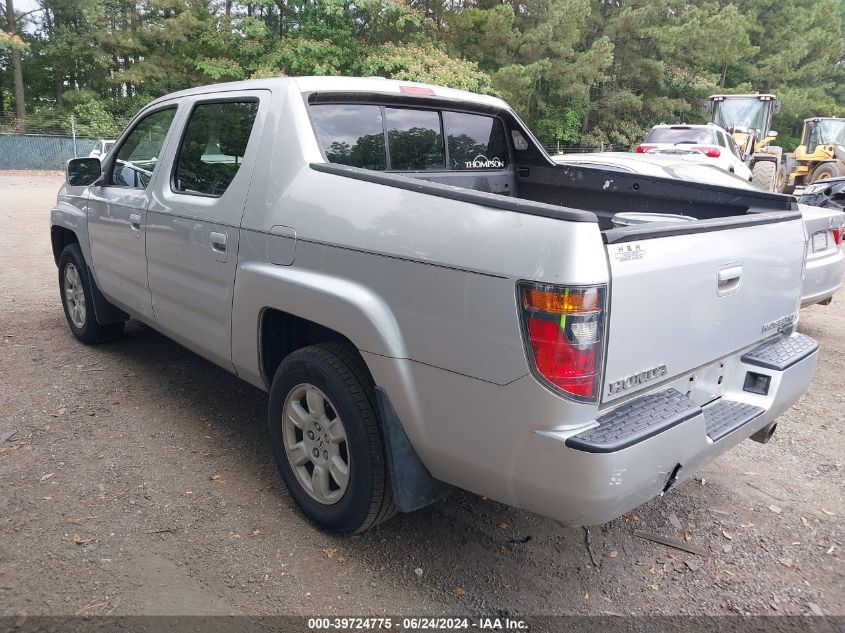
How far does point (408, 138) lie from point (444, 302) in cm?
167

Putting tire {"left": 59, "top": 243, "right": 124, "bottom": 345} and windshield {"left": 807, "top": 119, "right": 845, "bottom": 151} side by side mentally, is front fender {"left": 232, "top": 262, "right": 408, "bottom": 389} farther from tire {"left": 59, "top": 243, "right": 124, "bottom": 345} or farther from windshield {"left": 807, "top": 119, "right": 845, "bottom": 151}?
windshield {"left": 807, "top": 119, "right": 845, "bottom": 151}

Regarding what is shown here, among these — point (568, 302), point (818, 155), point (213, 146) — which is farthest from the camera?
point (818, 155)

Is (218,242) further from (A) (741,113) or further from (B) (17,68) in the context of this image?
(B) (17,68)

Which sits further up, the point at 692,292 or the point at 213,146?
the point at 213,146

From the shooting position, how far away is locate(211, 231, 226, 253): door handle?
3293 mm

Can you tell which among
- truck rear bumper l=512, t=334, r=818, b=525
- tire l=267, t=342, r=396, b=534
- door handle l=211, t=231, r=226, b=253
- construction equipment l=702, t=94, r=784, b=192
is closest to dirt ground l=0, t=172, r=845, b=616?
tire l=267, t=342, r=396, b=534

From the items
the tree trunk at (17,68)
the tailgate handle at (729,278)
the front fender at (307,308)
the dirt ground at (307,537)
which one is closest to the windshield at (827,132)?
the dirt ground at (307,537)

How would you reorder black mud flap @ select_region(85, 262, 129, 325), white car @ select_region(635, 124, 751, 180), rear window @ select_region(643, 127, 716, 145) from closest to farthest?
black mud flap @ select_region(85, 262, 129, 325) → white car @ select_region(635, 124, 751, 180) → rear window @ select_region(643, 127, 716, 145)

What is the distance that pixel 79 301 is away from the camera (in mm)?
5379

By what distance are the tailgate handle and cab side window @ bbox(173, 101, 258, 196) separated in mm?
2270

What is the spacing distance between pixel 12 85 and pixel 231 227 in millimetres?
39374

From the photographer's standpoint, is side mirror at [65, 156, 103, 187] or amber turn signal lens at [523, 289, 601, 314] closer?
amber turn signal lens at [523, 289, 601, 314]

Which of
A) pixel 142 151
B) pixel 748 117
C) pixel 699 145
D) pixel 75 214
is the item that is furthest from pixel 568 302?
pixel 748 117

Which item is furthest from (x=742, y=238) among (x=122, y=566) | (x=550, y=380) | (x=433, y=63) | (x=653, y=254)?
(x=433, y=63)
